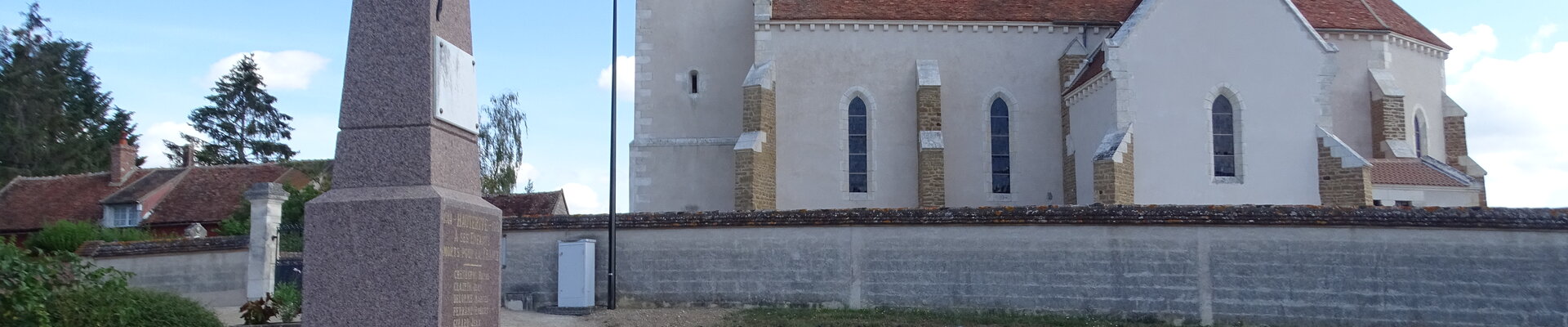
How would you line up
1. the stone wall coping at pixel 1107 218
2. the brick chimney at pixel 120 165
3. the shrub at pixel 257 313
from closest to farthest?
the stone wall coping at pixel 1107 218 → the shrub at pixel 257 313 → the brick chimney at pixel 120 165

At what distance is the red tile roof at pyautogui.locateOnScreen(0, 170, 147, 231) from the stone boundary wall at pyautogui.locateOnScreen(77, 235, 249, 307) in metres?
18.3

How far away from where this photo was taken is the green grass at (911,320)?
46.8 feet

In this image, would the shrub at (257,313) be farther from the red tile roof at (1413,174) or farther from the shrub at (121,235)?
the red tile roof at (1413,174)

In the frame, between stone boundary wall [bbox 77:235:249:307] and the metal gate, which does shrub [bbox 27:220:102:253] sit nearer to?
stone boundary wall [bbox 77:235:249:307]

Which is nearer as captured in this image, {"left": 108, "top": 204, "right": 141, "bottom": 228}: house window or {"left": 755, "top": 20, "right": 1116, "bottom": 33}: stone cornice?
{"left": 755, "top": 20, "right": 1116, "bottom": 33}: stone cornice

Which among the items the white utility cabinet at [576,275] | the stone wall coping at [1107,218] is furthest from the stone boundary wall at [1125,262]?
the white utility cabinet at [576,275]

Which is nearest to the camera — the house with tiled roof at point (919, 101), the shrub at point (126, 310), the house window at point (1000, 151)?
the shrub at point (126, 310)

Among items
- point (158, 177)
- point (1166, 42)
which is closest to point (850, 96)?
point (1166, 42)

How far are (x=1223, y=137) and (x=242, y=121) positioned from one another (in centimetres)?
4136

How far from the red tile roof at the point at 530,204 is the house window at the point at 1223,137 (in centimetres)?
1585

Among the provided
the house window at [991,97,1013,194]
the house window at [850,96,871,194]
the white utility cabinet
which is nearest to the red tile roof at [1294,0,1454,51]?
the house window at [991,97,1013,194]

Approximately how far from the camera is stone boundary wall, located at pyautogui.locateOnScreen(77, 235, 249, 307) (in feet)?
59.2

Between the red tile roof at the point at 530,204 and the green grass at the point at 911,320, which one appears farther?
the red tile roof at the point at 530,204

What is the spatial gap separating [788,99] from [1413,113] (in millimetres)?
13102
